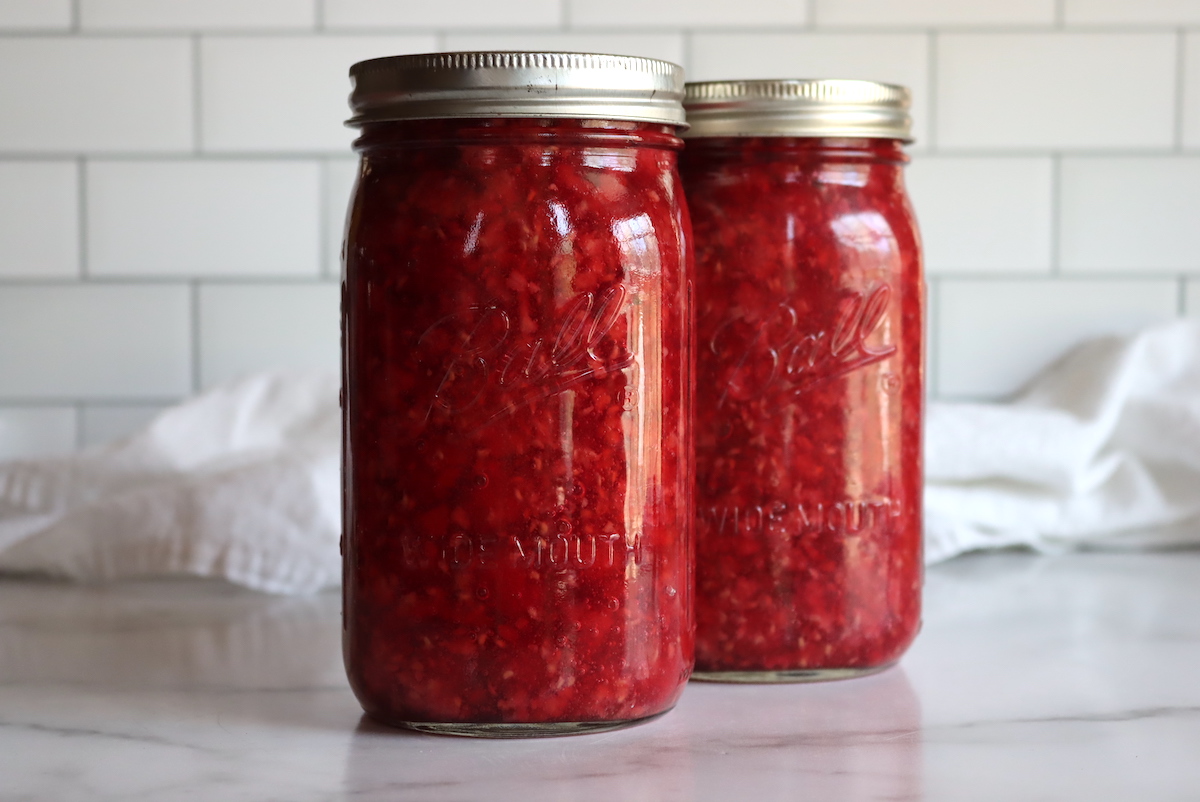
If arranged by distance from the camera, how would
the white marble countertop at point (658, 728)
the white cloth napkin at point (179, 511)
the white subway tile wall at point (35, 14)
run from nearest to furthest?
the white marble countertop at point (658, 728) → the white cloth napkin at point (179, 511) → the white subway tile wall at point (35, 14)

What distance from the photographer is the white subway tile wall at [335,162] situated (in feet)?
3.97

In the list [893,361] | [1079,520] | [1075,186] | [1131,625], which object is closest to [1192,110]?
[1075,186]

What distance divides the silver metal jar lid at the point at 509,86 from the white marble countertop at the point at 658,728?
0.88 feet

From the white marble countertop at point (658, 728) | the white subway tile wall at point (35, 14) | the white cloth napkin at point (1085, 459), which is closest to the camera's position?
the white marble countertop at point (658, 728)

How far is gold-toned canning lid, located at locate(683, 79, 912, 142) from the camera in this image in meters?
0.66

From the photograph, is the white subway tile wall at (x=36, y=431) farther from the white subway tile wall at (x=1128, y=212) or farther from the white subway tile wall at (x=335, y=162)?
the white subway tile wall at (x=1128, y=212)

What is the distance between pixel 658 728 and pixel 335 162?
30.3 inches

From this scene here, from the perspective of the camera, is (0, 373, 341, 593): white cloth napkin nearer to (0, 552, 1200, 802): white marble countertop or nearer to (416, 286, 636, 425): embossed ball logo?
(0, 552, 1200, 802): white marble countertop

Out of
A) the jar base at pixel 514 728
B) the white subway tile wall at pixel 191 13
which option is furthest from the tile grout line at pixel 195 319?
the jar base at pixel 514 728

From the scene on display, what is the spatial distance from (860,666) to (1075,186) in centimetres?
71

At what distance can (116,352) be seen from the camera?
1238 mm

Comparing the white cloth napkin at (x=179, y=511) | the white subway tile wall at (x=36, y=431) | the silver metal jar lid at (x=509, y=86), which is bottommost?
the white cloth napkin at (x=179, y=511)

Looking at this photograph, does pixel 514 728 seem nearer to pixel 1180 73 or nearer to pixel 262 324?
pixel 262 324

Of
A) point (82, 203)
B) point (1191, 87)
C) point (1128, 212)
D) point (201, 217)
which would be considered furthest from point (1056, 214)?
point (82, 203)
